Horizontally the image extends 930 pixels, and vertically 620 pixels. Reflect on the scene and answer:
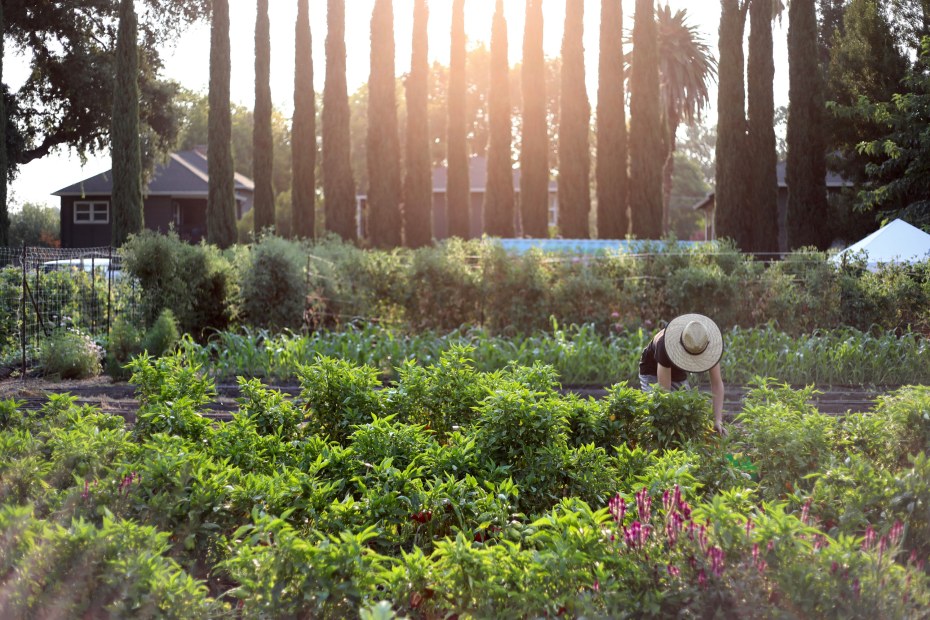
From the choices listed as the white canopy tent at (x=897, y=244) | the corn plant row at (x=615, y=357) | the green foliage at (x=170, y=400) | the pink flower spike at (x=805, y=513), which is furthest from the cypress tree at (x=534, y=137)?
the pink flower spike at (x=805, y=513)

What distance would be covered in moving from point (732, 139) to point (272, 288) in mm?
15510

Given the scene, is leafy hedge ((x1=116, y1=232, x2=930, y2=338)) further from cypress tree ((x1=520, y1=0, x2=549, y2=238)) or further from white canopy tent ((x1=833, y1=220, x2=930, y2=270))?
cypress tree ((x1=520, y1=0, x2=549, y2=238))

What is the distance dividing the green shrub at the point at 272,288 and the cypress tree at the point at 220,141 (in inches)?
489

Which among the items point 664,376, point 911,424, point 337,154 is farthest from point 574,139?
point 911,424

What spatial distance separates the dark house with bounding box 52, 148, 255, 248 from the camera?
41.0 metres

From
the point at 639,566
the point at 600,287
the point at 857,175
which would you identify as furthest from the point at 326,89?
the point at 639,566

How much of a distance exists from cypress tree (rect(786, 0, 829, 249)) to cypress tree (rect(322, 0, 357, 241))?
1139cm

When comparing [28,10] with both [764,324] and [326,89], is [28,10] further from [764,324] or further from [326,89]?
[764,324]

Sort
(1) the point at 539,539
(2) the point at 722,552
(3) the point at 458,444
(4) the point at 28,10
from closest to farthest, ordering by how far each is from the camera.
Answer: (2) the point at 722,552 < (1) the point at 539,539 < (3) the point at 458,444 < (4) the point at 28,10

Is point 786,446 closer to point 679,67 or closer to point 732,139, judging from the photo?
point 732,139

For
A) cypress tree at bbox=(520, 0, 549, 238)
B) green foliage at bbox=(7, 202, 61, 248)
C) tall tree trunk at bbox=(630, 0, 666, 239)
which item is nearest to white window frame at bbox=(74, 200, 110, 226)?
green foliage at bbox=(7, 202, 61, 248)

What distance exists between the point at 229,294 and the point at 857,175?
62.5 ft

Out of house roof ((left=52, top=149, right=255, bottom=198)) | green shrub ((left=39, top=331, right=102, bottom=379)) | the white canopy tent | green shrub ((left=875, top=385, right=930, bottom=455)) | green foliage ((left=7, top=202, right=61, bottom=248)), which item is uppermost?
house roof ((left=52, top=149, right=255, bottom=198))

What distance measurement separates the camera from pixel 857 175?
2736 cm
